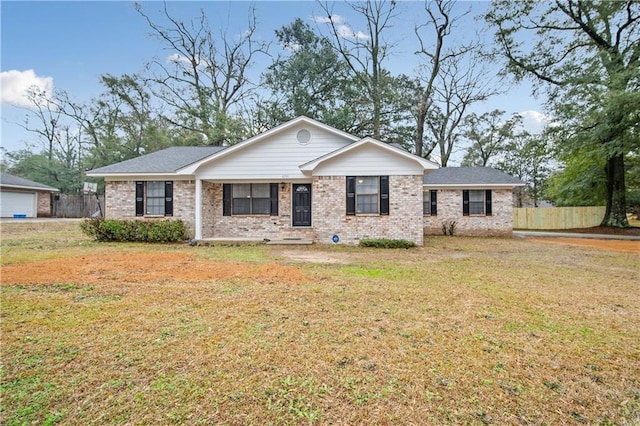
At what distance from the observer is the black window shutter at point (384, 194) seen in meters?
12.0

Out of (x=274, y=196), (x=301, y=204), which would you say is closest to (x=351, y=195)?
(x=301, y=204)

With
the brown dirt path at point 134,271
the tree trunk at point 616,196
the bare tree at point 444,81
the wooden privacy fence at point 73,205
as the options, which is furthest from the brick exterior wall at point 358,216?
the wooden privacy fence at point 73,205

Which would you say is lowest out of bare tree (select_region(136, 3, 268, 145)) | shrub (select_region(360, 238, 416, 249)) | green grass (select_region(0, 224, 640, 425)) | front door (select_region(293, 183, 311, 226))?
green grass (select_region(0, 224, 640, 425))

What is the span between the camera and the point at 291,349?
336cm

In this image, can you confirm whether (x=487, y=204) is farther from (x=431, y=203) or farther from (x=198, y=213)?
(x=198, y=213)

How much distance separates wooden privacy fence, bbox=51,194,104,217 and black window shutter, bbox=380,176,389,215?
88.5 feet

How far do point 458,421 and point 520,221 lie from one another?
86.5 ft

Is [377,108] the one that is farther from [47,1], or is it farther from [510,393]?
[510,393]

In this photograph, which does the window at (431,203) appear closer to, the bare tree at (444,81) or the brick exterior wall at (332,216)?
the brick exterior wall at (332,216)

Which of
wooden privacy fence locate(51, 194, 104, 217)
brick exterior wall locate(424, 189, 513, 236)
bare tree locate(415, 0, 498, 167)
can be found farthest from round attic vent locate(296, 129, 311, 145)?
wooden privacy fence locate(51, 194, 104, 217)

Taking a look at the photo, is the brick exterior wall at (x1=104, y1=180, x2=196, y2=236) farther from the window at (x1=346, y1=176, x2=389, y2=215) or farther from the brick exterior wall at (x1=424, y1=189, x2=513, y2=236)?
the brick exterior wall at (x1=424, y1=189, x2=513, y2=236)

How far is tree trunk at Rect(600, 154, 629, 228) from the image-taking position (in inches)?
767

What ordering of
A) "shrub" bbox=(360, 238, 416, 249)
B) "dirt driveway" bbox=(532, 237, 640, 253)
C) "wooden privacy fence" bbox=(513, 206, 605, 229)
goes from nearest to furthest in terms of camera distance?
"shrub" bbox=(360, 238, 416, 249) < "dirt driveway" bbox=(532, 237, 640, 253) < "wooden privacy fence" bbox=(513, 206, 605, 229)

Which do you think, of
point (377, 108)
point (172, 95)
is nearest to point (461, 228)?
point (377, 108)
